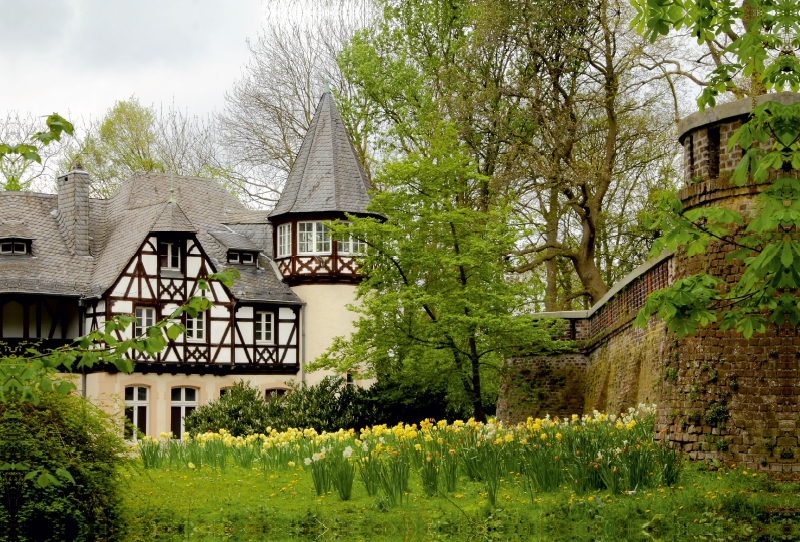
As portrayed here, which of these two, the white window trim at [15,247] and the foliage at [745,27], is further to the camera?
the white window trim at [15,247]

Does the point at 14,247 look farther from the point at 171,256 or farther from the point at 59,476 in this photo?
the point at 59,476

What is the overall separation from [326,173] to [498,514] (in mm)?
25253

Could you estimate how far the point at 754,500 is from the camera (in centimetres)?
921

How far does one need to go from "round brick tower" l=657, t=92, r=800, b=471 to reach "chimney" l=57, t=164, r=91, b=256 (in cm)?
2489

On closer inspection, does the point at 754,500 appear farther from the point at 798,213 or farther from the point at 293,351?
the point at 293,351

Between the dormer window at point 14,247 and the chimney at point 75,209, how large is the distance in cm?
149

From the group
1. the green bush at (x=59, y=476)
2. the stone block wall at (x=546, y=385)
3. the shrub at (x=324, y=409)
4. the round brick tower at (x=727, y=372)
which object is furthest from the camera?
the shrub at (x=324, y=409)

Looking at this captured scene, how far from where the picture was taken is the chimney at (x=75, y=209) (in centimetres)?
3294

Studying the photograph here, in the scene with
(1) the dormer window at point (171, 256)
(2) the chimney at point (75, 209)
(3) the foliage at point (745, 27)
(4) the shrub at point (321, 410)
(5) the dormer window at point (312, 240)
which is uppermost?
(2) the chimney at point (75, 209)

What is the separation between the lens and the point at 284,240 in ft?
112

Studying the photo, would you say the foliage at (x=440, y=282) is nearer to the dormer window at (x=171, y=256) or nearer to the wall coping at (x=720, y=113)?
the wall coping at (x=720, y=113)

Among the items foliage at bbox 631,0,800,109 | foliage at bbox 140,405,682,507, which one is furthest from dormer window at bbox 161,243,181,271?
foliage at bbox 631,0,800,109

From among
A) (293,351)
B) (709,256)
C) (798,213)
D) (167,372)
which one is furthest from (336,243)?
(798,213)

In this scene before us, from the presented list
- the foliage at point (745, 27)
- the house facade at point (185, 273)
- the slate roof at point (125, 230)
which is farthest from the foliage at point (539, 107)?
the foliage at point (745, 27)
